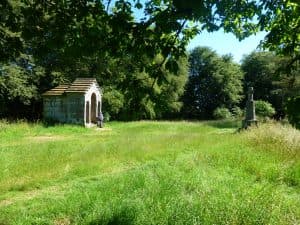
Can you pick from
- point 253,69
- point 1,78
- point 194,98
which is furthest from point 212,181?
point 253,69

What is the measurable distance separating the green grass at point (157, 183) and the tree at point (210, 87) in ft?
131

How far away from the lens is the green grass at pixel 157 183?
19.7 ft

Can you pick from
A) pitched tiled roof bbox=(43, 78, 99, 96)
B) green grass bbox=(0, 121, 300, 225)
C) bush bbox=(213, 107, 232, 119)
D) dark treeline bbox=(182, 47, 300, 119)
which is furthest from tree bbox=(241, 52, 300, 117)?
green grass bbox=(0, 121, 300, 225)

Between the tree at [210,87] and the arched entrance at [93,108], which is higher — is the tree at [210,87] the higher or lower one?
the higher one

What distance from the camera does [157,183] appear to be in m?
7.73

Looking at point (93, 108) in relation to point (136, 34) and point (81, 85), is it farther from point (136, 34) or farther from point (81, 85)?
point (136, 34)

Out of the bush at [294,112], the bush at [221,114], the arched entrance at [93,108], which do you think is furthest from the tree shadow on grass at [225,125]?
the bush at [294,112]

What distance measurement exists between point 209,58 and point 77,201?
168 feet

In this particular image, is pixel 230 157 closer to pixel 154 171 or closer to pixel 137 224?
pixel 154 171

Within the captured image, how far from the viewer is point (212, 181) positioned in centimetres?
789

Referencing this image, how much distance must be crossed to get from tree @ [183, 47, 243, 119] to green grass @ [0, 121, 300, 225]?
40076mm

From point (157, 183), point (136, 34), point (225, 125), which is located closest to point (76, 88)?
point (225, 125)

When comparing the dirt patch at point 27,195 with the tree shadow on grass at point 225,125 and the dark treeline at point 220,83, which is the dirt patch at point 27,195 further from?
the dark treeline at point 220,83

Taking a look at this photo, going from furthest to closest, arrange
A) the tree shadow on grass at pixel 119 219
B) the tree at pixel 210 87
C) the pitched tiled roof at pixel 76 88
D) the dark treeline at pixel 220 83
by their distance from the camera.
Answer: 1. the tree at pixel 210 87
2. the dark treeline at pixel 220 83
3. the pitched tiled roof at pixel 76 88
4. the tree shadow on grass at pixel 119 219
